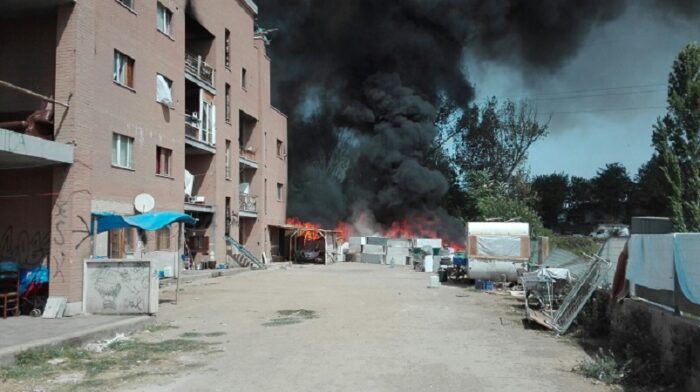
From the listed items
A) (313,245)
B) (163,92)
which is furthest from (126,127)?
(313,245)

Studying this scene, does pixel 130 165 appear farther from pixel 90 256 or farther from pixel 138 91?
pixel 90 256

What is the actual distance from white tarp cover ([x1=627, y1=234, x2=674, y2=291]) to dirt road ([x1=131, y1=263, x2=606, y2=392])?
62.4 inches

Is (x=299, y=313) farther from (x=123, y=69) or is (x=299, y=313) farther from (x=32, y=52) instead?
(x=123, y=69)

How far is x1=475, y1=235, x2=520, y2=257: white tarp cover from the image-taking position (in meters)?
23.8

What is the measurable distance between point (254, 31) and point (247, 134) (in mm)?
7167

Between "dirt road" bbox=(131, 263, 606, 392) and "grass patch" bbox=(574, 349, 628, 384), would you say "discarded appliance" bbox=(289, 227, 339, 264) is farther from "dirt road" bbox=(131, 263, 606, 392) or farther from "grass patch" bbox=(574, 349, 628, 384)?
"grass patch" bbox=(574, 349, 628, 384)

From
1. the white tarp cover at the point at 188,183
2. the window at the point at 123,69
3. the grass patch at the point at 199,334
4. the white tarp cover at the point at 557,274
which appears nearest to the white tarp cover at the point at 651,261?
the white tarp cover at the point at 557,274

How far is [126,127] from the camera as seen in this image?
66.4 feet

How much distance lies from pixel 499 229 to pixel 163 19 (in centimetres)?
1597

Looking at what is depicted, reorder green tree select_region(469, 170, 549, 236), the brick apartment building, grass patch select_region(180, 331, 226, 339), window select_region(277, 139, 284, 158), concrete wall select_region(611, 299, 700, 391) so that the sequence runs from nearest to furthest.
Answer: concrete wall select_region(611, 299, 700, 391), grass patch select_region(180, 331, 226, 339), the brick apartment building, green tree select_region(469, 170, 549, 236), window select_region(277, 139, 284, 158)

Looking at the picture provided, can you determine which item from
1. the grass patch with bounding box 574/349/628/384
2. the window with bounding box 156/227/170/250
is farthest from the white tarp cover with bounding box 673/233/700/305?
the window with bounding box 156/227/170/250

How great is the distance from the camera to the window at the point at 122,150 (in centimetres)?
1981

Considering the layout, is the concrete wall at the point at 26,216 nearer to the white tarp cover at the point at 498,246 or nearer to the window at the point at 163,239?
the window at the point at 163,239

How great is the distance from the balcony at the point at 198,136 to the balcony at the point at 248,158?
5643 mm
